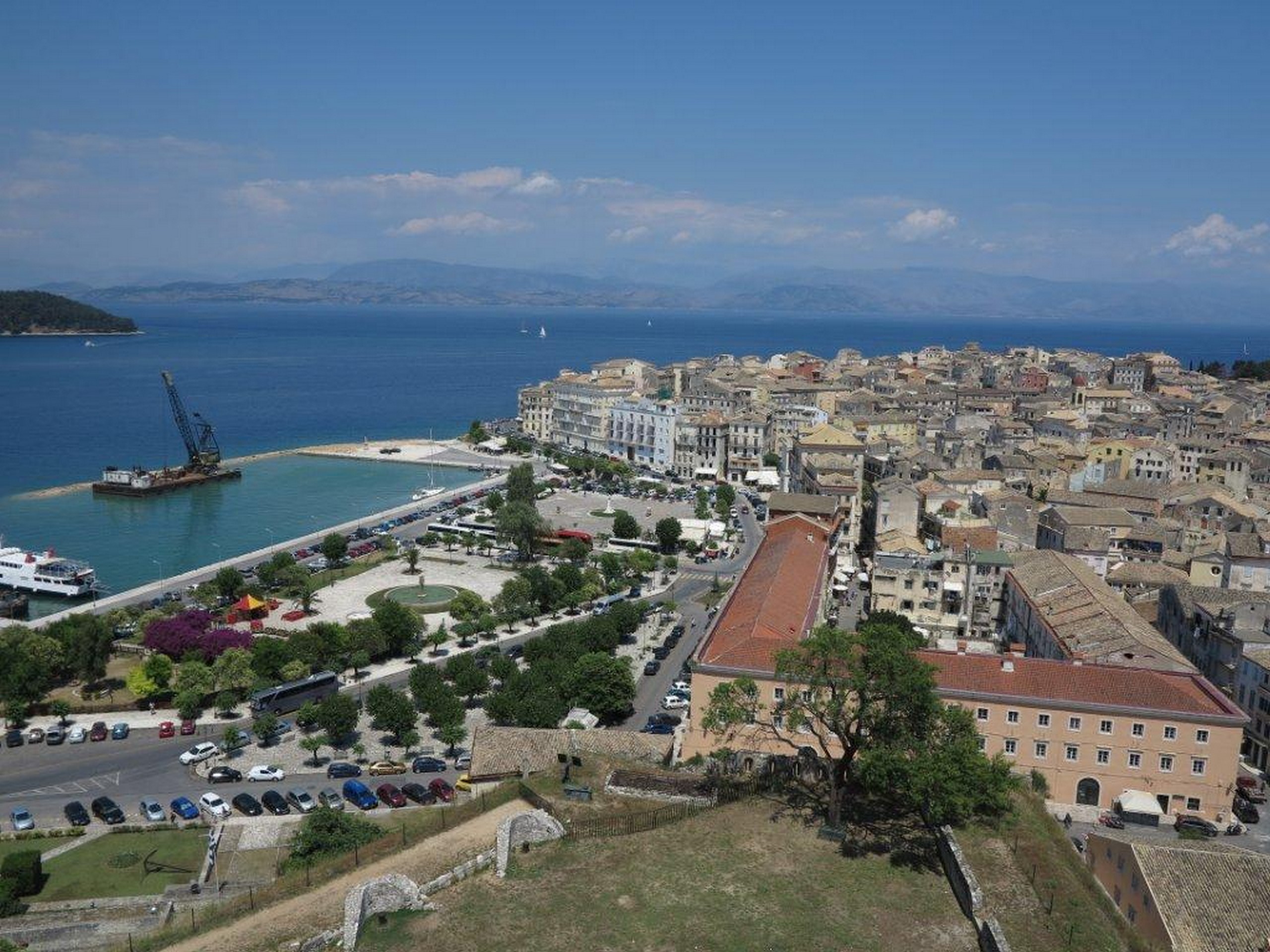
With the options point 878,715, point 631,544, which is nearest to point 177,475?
point 631,544

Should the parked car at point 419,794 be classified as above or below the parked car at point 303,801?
above

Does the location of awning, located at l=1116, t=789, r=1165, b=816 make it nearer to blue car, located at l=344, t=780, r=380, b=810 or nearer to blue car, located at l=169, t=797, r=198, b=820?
blue car, located at l=344, t=780, r=380, b=810

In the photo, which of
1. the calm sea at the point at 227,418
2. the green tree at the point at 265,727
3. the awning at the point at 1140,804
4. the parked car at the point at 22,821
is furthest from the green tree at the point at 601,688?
the calm sea at the point at 227,418

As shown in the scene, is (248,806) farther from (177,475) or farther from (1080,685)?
(177,475)

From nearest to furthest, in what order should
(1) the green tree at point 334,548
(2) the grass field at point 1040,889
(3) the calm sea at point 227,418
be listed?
1. (2) the grass field at point 1040,889
2. (1) the green tree at point 334,548
3. (3) the calm sea at point 227,418

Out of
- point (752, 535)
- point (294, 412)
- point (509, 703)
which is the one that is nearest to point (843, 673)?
point (509, 703)

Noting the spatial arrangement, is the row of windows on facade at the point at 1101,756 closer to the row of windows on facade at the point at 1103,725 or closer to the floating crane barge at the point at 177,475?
the row of windows on facade at the point at 1103,725
